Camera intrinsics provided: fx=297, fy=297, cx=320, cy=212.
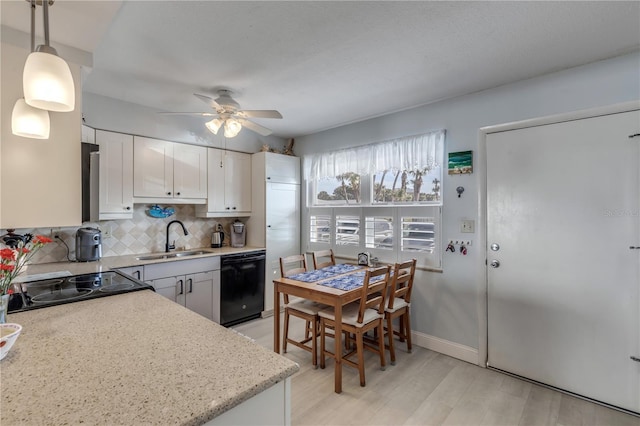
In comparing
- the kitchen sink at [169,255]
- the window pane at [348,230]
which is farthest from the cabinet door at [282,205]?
the kitchen sink at [169,255]

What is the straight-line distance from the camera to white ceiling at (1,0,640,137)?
1.59m

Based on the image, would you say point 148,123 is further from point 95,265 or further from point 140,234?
point 95,265

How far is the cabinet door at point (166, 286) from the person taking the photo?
2.91m

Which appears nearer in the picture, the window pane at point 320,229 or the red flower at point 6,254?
the red flower at point 6,254

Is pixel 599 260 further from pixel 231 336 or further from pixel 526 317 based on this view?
pixel 231 336

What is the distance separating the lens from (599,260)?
7.00 ft

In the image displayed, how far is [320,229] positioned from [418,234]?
1.40 meters

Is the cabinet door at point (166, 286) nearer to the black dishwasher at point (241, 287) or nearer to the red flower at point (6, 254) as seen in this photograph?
the black dishwasher at point (241, 287)

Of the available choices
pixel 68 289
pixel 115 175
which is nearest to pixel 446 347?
pixel 68 289

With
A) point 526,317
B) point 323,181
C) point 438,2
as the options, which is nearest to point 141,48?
point 438,2

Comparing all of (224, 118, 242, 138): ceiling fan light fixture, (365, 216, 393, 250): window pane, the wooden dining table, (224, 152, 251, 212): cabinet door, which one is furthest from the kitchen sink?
(365, 216, 393, 250): window pane

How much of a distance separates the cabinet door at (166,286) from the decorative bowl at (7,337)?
200cm

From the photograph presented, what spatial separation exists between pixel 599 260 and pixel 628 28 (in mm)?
1496

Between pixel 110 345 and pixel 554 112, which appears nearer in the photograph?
pixel 110 345
